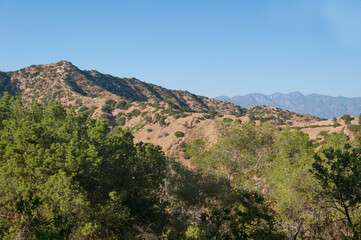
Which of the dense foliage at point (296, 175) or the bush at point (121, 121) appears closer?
the dense foliage at point (296, 175)

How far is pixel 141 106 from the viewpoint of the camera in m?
94.4

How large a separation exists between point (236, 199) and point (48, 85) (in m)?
111

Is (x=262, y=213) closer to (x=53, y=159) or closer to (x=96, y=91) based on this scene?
(x=53, y=159)

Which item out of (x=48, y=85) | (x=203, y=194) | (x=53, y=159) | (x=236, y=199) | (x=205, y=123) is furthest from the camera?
(x=48, y=85)

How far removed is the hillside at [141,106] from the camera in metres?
69.4

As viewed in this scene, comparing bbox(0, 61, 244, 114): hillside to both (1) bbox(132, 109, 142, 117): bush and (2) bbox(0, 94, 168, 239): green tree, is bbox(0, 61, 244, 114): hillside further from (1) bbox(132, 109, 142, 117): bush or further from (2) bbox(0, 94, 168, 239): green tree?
(2) bbox(0, 94, 168, 239): green tree

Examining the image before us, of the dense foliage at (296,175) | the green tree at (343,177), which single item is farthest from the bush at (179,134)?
the green tree at (343,177)

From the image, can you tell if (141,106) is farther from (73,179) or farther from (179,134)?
(73,179)

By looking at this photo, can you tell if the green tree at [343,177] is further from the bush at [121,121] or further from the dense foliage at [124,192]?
the bush at [121,121]

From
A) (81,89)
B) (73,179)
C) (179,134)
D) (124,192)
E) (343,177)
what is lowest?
(124,192)

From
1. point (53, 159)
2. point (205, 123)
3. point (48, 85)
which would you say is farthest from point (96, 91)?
point (53, 159)

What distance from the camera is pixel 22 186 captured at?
14688mm

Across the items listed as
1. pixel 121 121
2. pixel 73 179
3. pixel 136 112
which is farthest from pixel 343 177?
pixel 136 112

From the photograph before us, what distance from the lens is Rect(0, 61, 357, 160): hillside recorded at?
6938cm
